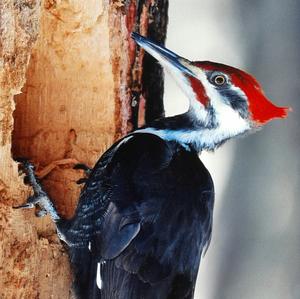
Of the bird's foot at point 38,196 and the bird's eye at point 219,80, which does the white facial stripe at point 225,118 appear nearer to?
the bird's eye at point 219,80

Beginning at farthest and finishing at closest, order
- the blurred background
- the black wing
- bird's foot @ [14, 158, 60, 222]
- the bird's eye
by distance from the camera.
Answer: the blurred background → the bird's eye → bird's foot @ [14, 158, 60, 222] → the black wing

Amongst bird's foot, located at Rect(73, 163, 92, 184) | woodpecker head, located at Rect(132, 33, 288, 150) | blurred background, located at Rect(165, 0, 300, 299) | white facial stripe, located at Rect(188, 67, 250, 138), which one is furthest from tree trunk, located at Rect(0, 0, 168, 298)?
blurred background, located at Rect(165, 0, 300, 299)

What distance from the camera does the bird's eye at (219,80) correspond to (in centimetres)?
503

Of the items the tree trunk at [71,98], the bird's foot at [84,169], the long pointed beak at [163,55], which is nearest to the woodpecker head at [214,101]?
the long pointed beak at [163,55]

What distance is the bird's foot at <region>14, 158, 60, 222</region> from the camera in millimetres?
4879

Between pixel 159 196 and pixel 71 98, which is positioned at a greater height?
pixel 71 98

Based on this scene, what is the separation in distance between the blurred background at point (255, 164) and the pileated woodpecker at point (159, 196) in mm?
668

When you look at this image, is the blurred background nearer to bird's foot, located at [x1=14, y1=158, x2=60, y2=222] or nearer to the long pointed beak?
the long pointed beak

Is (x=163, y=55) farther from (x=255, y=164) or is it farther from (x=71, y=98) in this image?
(x=255, y=164)

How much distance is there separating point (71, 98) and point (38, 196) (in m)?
0.44

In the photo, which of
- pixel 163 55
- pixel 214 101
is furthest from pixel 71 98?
pixel 214 101

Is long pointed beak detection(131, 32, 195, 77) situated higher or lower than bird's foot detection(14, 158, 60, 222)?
higher

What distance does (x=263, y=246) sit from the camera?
5.94m

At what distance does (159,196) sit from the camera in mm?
4746
